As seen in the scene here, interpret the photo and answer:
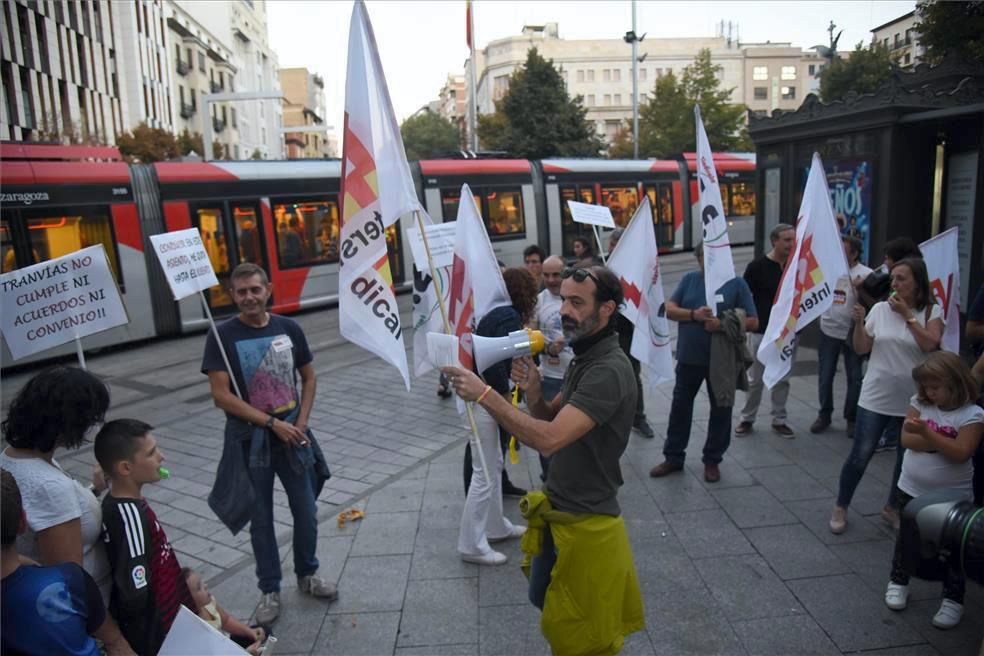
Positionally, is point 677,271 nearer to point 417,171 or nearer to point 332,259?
point 417,171

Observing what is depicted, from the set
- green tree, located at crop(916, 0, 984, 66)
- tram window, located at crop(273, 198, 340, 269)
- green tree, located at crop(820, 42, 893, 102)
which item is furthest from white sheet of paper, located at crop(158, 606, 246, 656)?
green tree, located at crop(820, 42, 893, 102)

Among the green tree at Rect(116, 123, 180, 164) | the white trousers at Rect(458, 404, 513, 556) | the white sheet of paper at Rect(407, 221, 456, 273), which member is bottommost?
the white trousers at Rect(458, 404, 513, 556)

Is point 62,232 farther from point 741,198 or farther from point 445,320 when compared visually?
point 741,198

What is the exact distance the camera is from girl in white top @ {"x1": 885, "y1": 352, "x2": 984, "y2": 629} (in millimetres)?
3498

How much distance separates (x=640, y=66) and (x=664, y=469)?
90737 millimetres

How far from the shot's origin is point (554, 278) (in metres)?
5.27

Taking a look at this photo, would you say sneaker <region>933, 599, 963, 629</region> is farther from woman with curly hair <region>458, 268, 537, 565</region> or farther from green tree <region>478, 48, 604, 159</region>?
green tree <region>478, 48, 604, 159</region>

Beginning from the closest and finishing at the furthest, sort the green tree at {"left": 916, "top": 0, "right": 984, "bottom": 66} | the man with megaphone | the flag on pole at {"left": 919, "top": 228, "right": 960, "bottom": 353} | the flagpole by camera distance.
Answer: the man with megaphone
the flagpole
the flag on pole at {"left": 919, "top": 228, "right": 960, "bottom": 353}
the green tree at {"left": 916, "top": 0, "right": 984, "bottom": 66}

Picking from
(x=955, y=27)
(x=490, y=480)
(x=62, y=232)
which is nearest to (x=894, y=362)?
(x=490, y=480)

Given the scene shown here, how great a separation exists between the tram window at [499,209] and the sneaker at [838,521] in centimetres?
1246

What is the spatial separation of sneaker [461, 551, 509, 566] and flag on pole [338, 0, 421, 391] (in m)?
1.34

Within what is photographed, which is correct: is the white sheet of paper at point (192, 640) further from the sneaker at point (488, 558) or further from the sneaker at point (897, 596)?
the sneaker at point (897, 596)

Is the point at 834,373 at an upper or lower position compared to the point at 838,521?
upper

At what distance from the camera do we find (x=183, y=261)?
4.31m
